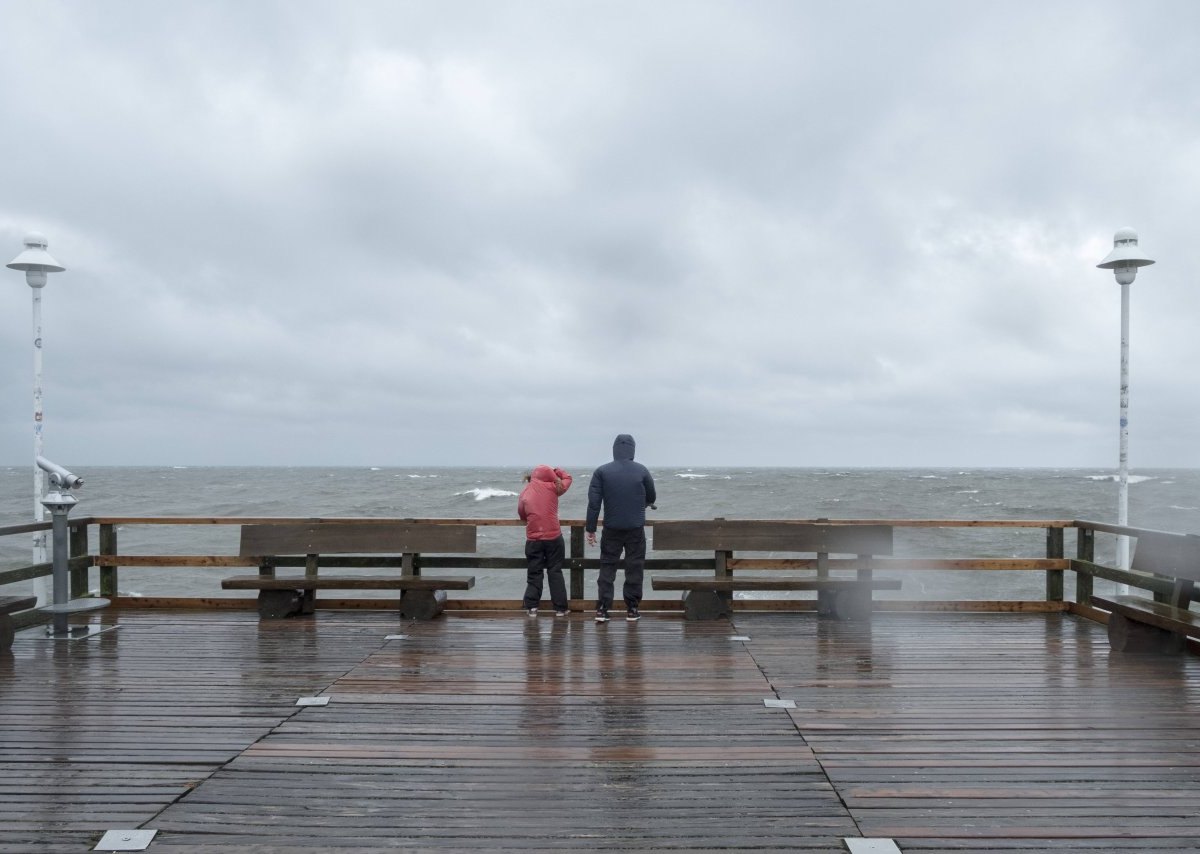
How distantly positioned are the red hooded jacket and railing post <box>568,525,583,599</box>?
0.48 m

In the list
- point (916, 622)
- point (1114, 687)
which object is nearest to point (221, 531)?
point (916, 622)

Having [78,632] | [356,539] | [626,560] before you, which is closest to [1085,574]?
[626,560]

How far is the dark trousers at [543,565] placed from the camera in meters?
8.52

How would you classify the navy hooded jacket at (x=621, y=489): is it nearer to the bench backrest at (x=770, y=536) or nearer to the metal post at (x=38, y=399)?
the bench backrest at (x=770, y=536)

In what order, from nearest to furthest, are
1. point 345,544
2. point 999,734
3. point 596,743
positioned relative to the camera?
point 596,743
point 999,734
point 345,544

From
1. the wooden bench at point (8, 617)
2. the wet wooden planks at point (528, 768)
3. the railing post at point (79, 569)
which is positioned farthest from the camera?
the railing post at point (79, 569)

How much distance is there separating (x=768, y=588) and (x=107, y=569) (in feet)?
22.6

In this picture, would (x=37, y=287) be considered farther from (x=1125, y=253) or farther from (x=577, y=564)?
(x=1125, y=253)

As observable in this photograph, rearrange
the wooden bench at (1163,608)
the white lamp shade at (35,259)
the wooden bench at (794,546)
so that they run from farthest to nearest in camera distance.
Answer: the wooden bench at (794,546) → the white lamp shade at (35,259) → the wooden bench at (1163,608)

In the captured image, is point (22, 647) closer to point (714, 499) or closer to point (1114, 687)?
point (1114, 687)

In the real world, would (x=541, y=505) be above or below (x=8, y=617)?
above

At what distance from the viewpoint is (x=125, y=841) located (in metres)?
3.46

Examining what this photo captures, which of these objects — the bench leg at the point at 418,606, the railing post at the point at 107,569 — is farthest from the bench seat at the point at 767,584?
the railing post at the point at 107,569

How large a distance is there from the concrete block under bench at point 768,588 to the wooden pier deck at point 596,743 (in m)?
0.91
